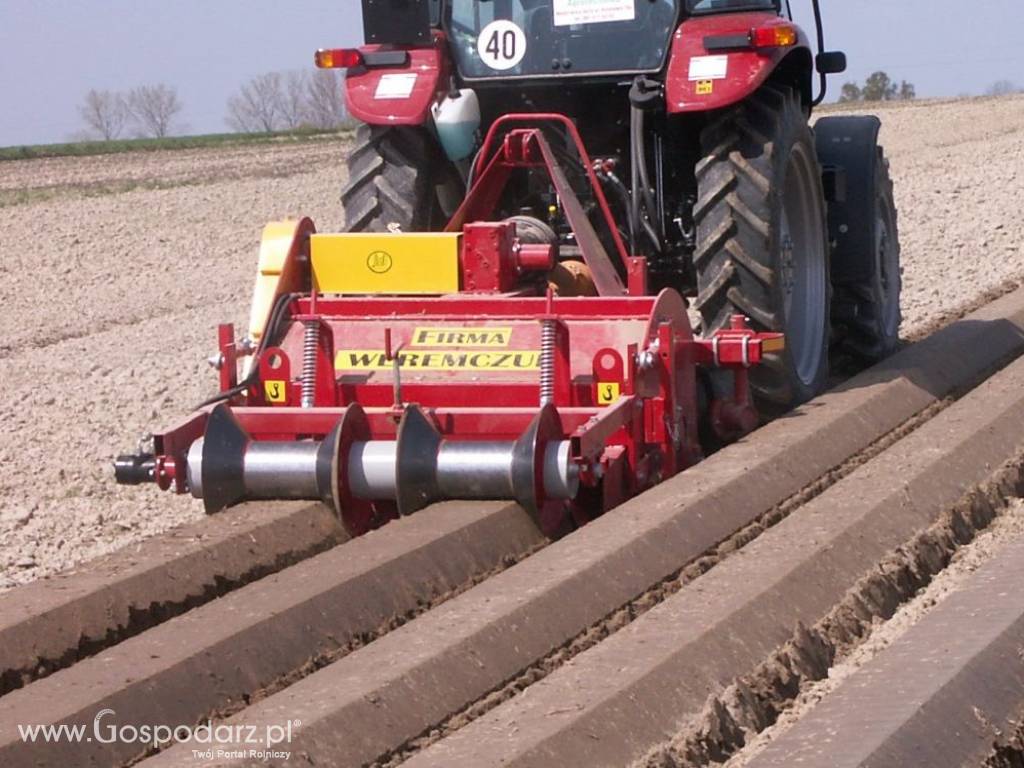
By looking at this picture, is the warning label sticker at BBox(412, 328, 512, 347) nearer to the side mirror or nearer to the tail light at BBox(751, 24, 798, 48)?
the tail light at BBox(751, 24, 798, 48)

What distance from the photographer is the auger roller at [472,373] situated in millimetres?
4855

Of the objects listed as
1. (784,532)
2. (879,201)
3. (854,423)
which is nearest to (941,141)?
(879,201)

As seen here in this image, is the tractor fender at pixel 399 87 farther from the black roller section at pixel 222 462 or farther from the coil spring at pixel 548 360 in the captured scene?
the black roller section at pixel 222 462

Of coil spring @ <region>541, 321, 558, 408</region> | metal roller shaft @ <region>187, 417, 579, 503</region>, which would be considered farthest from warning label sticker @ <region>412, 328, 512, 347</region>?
metal roller shaft @ <region>187, 417, 579, 503</region>

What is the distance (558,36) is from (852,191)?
153 cm

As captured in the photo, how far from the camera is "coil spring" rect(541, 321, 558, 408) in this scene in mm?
5242

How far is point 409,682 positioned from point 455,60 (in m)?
3.47

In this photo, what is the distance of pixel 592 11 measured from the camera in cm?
628

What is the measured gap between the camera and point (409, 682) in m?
3.56

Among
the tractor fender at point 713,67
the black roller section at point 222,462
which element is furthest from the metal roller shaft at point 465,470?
the tractor fender at point 713,67

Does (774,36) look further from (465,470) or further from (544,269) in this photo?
(465,470)

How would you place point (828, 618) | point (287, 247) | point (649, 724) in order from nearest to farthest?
point (649, 724) < point (828, 618) < point (287, 247)

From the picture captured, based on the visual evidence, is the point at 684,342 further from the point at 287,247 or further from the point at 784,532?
the point at 287,247

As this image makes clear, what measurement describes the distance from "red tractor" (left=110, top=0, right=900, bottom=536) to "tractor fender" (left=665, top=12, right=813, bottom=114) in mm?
11
